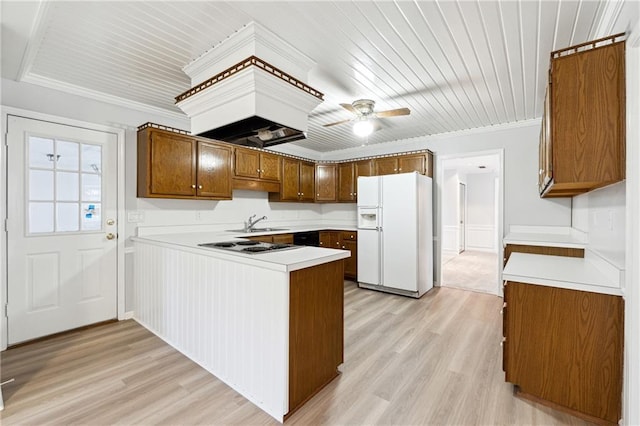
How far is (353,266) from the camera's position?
487 centimetres

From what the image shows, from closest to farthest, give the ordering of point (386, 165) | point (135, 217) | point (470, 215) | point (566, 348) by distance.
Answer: point (566, 348) < point (135, 217) < point (386, 165) < point (470, 215)

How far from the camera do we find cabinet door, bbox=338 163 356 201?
17.0 ft

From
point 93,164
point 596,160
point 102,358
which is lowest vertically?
point 102,358

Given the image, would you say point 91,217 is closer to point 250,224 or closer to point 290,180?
point 250,224

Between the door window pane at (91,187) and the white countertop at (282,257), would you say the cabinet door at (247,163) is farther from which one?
the white countertop at (282,257)

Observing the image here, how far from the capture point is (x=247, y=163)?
416cm

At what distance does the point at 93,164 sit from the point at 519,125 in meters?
5.20

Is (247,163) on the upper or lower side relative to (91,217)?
upper

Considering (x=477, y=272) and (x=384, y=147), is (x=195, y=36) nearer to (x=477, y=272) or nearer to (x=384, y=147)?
(x=384, y=147)

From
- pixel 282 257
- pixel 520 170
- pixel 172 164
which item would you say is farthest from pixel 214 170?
pixel 520 170

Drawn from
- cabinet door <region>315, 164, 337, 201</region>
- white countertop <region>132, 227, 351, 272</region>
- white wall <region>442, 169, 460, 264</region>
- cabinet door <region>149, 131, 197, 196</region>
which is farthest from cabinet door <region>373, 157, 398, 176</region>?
white wall <region>442, 169, 460, 264</region>

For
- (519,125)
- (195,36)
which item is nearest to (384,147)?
(519,125)

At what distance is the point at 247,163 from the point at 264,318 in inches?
113

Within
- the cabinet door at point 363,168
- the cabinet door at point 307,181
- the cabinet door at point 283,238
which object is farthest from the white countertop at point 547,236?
the cabinet door at point 307,181
